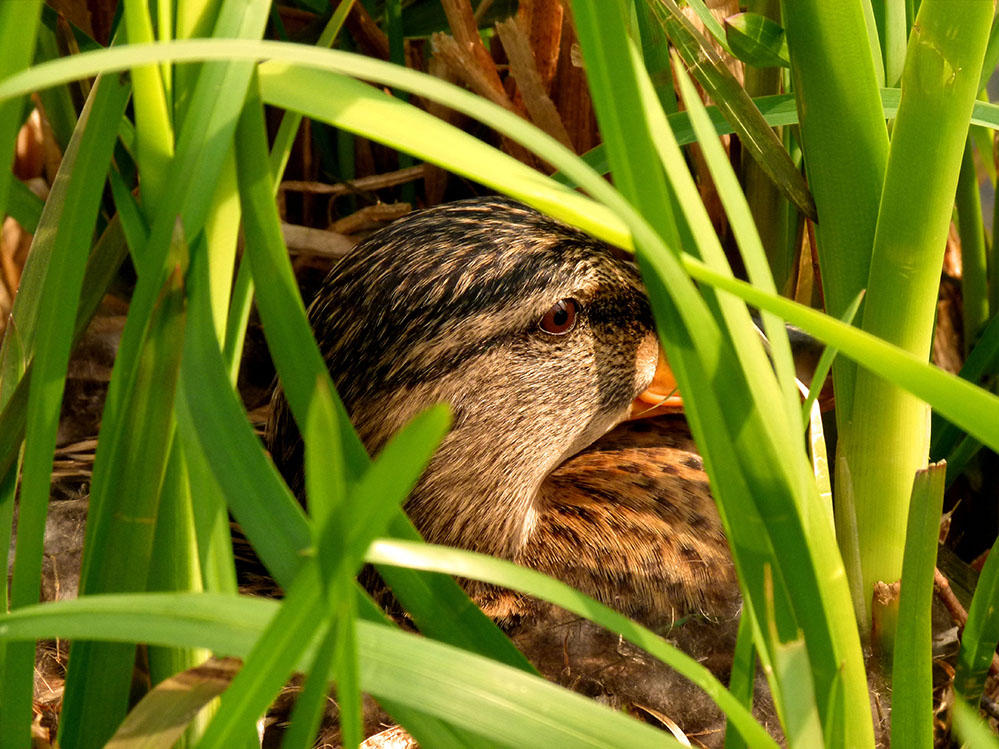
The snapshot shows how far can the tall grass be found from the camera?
1.53 ft

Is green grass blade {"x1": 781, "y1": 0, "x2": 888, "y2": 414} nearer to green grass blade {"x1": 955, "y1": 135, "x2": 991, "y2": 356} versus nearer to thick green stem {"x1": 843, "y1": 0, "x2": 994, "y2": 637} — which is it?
thick green stem {"x1": 843, "y1": 0, "x2": 994, "y2": 637}

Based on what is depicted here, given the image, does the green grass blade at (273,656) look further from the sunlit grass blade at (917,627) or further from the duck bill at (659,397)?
the duck bill at (659,397)

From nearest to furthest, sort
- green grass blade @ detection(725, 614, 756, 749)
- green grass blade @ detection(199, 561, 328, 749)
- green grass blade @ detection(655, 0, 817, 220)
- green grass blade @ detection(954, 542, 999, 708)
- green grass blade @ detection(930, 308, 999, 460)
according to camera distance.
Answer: green grass blade @ detection(199, 561, 328, 749), green grass blade @ detection(725, 614, 756, 749), green grass blade @ detection(954, 542, 999, 708), green grass blade @ detection(655, 0, 817, 220), green grass blade @ detection(930, 308, 999, 460)

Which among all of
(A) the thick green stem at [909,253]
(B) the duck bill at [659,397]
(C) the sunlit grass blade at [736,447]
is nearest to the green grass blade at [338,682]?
(C) the sunlit grass blade at [736,447]

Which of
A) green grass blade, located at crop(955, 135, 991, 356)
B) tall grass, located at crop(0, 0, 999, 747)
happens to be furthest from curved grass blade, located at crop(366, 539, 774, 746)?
green grass blade, located at crop(955, 135, 991, 356)

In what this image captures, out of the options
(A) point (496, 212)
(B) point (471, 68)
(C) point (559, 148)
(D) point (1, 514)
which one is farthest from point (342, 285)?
(C) point (559, 148)

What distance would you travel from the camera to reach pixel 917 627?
0.66m

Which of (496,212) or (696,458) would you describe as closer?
(496,212)

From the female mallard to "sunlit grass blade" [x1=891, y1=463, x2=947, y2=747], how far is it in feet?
1.51

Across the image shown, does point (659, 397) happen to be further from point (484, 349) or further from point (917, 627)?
point (917, 627)

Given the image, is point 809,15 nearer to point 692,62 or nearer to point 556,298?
point 692,62

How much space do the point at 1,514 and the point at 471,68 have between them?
885mm

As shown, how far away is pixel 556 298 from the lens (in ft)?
3.82

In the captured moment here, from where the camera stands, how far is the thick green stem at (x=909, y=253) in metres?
0.67
